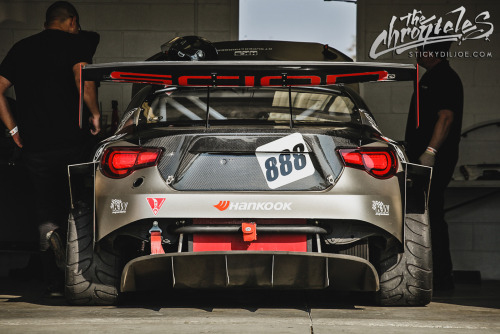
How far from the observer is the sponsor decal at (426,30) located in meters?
7.91

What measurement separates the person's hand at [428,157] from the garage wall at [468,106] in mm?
1378

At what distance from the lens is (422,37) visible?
8023 millimetres

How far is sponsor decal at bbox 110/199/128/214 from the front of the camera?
4.38m

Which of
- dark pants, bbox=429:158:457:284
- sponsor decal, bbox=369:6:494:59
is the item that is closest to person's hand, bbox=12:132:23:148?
dark pants, bbox=429:158:457:284

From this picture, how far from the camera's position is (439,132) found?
636 cm

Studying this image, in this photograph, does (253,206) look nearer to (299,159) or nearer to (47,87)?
(299,159)

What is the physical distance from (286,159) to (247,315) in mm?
813

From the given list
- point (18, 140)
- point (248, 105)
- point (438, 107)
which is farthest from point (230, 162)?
point (438, 107)

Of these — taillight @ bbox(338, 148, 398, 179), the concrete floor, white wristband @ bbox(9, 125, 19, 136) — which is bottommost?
the concrete floor

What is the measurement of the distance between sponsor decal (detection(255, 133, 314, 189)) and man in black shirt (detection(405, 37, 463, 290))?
7.16ft

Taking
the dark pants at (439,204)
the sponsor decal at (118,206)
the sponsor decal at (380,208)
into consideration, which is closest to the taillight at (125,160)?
the sponsor decal at (118,206)

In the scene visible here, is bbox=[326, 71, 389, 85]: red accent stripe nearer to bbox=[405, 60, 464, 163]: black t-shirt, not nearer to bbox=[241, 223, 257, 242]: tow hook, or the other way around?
bbox=[241, 223, 257, 242]: tow hook

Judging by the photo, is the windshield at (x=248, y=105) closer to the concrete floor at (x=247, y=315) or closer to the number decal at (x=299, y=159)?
the number decal at (x=299, y=159)

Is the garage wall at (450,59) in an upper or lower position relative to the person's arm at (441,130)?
upper
